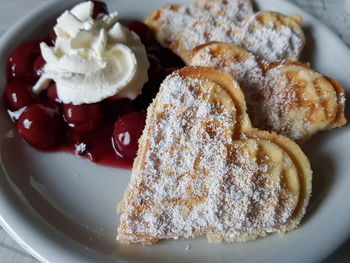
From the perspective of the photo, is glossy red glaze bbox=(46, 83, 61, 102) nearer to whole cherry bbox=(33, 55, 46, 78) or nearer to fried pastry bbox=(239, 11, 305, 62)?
whole cherry bbox=(33, 55, 46, 78)

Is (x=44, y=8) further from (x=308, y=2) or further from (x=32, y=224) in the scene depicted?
(x=308, y=2)

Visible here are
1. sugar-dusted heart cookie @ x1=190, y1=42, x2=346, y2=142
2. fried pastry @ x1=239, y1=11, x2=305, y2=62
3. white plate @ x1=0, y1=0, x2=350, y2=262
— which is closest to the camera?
white plate @ x1=0, y1=0, x2=350, y2=262

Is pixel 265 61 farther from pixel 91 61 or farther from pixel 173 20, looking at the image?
pixel 91 61

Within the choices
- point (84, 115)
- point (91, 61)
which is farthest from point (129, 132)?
point (91, 61)

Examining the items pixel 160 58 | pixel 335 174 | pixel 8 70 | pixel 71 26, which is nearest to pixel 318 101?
pixel 335 174

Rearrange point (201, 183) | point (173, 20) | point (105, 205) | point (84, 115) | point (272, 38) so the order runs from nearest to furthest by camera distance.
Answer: point (201, 183) → point (105, 205) → point (84, 115) → point (272, 38) → point (173, 20)

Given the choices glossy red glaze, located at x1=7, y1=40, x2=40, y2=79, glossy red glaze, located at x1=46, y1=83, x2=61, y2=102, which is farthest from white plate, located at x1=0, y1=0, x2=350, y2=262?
glossy red glaze, located at x1=46, y1=83, x2=61, y2=102
